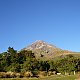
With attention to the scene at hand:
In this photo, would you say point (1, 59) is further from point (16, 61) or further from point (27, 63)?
point (27, 63)

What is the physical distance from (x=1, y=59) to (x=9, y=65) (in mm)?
9339

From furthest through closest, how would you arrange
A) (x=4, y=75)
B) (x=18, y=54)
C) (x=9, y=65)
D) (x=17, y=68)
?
(x=18, y=54)
(x=9, y=65)
(x=17, y=68)
(x=4, y=75)

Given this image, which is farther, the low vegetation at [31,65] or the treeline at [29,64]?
the treeline at [29,64]

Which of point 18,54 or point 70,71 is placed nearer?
point 70,71

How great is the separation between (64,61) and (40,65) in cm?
1721

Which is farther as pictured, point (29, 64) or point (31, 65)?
point (31, 65)

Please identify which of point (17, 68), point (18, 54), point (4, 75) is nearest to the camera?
point (4, 75)

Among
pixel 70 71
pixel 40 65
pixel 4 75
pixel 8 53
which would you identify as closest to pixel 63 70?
pixel 70 71

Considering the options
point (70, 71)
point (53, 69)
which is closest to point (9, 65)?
point (53, 69)

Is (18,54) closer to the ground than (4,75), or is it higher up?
higher up

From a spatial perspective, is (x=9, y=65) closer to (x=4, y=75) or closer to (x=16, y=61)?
(x=16, y=61)

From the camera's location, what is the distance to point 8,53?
15525cm

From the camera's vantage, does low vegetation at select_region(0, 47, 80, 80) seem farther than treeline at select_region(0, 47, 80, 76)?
No

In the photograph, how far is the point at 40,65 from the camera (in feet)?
470
